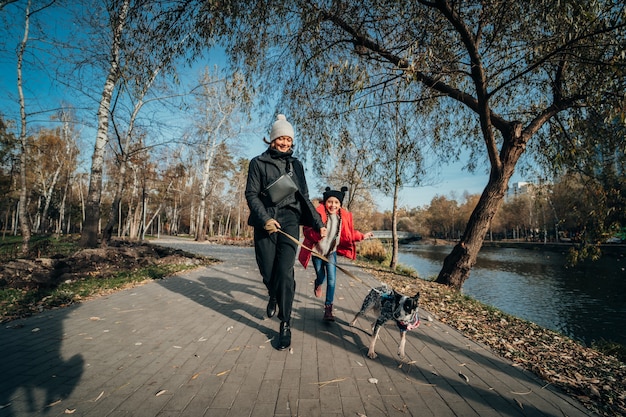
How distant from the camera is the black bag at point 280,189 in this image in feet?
10.6

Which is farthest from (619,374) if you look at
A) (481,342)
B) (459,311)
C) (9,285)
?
(9,285)

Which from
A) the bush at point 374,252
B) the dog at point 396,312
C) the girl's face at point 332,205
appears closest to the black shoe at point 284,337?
the dog at point 396,312

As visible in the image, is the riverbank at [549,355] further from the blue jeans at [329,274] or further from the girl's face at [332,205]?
the girl's face at [332,205]

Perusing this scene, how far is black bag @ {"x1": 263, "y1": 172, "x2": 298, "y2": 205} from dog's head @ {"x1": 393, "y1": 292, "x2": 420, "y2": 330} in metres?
1.64

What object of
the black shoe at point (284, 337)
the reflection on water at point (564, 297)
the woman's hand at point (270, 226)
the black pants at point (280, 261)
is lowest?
the reflection on water at point (564, 297)

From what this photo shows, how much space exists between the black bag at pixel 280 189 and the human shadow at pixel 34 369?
7.56ft

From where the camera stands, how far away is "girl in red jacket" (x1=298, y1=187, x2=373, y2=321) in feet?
14.1

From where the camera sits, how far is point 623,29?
427 cm

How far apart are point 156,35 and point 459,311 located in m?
6.68

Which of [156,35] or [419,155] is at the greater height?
[156,35]

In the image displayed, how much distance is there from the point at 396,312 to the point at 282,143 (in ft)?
7.41

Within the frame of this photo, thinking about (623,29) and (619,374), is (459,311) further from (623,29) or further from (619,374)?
(623,29)

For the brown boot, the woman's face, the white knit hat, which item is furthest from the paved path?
the white knit hat

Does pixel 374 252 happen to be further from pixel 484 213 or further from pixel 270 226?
pixel 270 226
